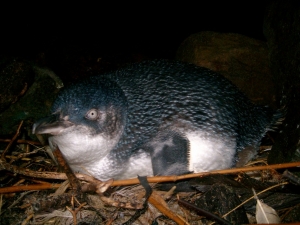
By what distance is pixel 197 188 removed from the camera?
212 centimetres

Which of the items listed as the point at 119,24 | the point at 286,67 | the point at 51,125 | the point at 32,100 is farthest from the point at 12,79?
the point at 286,67

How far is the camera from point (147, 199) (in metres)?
1.97

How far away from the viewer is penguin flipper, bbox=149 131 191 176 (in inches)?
84.2

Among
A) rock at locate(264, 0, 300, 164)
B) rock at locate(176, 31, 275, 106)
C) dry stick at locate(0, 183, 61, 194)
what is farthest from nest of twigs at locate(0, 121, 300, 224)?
rock at locate(176, 31, 275, 106)

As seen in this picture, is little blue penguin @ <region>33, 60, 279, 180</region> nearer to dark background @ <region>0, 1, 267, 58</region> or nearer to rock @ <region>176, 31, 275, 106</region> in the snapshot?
rock @ <region>176, 31, 275, 106</region>

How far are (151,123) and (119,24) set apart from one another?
7.44 ft

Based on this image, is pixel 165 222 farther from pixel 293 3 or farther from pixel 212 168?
pixel 293 3

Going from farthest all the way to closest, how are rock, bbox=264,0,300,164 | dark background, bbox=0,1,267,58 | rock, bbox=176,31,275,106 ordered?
1. rock, bbox=176,31,275,106
2. dark background, bbox=0,1,267,58
3. rock, bbox=264,0,300,164

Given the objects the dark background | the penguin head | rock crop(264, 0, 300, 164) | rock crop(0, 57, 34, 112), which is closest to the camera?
the penguin head

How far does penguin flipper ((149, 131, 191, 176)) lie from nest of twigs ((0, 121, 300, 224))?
94mm

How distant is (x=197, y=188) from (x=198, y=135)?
1.36 ft

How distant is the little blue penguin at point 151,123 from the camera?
6.78 feet

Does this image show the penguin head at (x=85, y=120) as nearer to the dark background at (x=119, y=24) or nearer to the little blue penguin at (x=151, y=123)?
the little blue penguin at (x=151, y=123)

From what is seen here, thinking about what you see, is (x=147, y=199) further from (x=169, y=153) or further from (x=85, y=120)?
(x=85, y=120)
